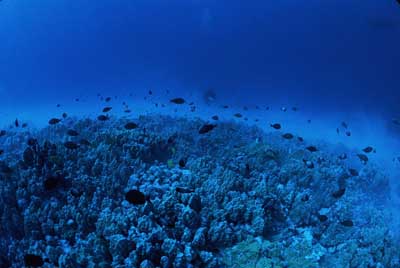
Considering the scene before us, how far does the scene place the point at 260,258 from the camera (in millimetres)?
6023

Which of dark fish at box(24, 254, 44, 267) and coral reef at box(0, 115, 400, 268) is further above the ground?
coral reef at box(0, 115, 400, 268)

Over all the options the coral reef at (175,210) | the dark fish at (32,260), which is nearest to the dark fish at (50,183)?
the coral reef at (175,210)

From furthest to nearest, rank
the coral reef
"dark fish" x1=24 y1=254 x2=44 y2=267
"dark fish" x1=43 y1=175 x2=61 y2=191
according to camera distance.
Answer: "dark fish" x1=43 y1=175 x2=61 y2=191 < the coral reef < "dark fish" x1=24 y1=254 x2=44 y2=267

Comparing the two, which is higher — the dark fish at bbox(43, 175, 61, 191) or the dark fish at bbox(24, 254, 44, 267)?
the dark fish at bbox(43, 175, 61, 191)

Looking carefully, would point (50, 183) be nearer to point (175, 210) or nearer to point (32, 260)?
point (32, 260)

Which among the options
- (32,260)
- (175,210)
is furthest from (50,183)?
(175,210)

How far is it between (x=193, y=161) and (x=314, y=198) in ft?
11.3

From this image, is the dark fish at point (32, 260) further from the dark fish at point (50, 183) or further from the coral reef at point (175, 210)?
the dark fish at point (50, 183)

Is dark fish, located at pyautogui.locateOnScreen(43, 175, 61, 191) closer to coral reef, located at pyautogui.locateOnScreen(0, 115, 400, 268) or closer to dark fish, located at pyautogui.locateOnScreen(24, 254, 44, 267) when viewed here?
coral reef, located at pyautogui.locateOnScreen(0, 115, 400, 268)

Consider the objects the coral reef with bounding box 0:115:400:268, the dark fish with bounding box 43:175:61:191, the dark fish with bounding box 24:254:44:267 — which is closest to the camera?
the dark fish with bounding box 24:254:44:267

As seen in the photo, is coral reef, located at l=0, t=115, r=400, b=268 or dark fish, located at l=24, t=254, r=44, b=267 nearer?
dark fish, located at l=24, t=254, r=44, b=267

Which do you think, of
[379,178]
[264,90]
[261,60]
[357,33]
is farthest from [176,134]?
[357,33]

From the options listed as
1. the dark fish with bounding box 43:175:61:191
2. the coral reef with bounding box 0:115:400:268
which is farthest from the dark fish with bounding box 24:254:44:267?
the dark fish with bounding box 43:175:61:191

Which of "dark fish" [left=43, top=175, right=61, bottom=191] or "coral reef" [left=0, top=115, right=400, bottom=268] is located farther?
"dark fish" [left=43, top=175, right=61, bottom=191]
